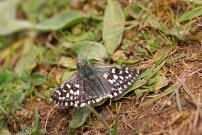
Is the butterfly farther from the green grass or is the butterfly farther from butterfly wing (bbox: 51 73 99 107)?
the green grass

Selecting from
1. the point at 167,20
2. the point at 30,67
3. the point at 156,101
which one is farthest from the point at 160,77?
the point at 30,67

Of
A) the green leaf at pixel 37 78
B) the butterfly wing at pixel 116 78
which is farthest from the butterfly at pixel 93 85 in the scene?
the green leaf at pixel 37 78

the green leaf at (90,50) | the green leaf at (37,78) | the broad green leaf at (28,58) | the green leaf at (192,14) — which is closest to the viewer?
the green leaf at (192,14)

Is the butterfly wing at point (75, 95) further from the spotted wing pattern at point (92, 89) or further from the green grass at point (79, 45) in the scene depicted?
the green grass at point (79, 45)

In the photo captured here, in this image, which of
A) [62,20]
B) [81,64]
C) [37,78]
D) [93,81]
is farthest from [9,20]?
[93,81]

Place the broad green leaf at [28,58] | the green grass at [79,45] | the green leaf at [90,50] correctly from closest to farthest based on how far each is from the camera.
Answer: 1. the green grass at [79,45]
2. the green leaf at [90,50]
3. the broad green leaf at [28,58]

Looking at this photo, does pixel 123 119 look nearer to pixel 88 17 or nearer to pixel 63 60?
pixel 63 60
